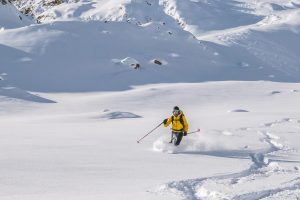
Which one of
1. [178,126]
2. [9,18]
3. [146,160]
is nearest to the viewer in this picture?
[146,160]

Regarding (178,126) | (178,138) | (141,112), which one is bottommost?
(141,112)

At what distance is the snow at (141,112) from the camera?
30.4ft

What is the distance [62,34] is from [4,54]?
6906 mm

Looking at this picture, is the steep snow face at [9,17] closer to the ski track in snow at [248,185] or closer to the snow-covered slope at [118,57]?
the snow-covered slope at [118,57]

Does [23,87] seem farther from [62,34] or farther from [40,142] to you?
[40,142]

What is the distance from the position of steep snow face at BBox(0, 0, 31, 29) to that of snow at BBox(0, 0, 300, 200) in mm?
139

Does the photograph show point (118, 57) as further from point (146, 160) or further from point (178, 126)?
A: point (146, 160)

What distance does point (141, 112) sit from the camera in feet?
86.7

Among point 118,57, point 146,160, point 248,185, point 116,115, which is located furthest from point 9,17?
point 248,185

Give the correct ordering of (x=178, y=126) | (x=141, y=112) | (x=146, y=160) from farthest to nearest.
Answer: (x=141, y=112), (x=178, y=126), (x=146, y=160)

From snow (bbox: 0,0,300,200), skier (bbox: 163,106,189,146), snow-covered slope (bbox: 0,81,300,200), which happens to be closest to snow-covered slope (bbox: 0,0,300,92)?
snow (bbox: 0,0,300,200)

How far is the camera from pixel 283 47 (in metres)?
72.0

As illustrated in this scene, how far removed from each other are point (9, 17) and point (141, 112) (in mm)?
29916

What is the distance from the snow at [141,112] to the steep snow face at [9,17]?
14 cm
